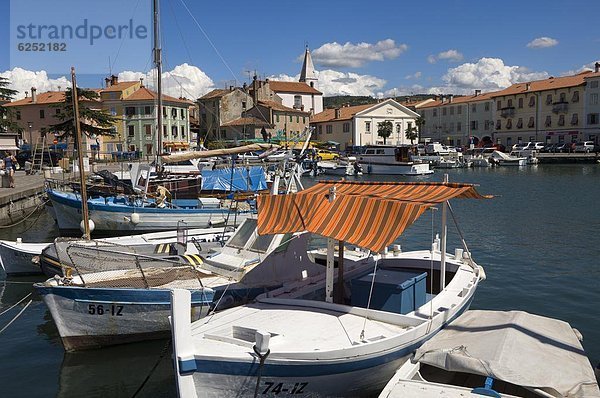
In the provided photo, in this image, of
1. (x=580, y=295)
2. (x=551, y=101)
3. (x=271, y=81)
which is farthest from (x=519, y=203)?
(x=271, y=81)

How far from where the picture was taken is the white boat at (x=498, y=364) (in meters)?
7.64

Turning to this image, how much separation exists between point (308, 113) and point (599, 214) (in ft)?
240

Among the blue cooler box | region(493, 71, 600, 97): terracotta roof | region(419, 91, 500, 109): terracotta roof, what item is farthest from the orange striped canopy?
region(419, 91, 500, 109): terracotta roof

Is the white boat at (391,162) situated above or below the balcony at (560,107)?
below

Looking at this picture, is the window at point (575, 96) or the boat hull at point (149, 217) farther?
the window at point (575, 96)

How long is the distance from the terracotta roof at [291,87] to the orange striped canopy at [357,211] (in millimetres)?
99071

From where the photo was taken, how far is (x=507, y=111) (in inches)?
3799

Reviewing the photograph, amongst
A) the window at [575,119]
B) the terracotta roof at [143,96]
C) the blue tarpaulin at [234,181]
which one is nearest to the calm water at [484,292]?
the blue tarpaulin at [234,181]

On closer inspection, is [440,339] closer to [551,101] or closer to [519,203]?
[519,203]

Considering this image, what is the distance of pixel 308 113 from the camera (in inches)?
3964

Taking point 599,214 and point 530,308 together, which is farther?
point 599,214

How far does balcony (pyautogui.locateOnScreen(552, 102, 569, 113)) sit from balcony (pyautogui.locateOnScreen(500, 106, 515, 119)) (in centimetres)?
743

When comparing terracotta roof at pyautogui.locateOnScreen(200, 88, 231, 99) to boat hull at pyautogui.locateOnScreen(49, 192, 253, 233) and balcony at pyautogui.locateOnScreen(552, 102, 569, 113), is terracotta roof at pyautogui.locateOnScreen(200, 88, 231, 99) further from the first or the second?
boat hull at pyautogui.locateOnScreen(49, 192, 253, 233)

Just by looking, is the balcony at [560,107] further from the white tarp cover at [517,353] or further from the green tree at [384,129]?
the white tarp cover at [517,353]
